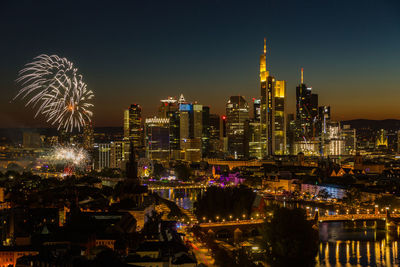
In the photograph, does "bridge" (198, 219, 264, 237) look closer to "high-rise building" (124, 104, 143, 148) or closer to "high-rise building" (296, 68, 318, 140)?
"high-rise building" (124, 104, 143, 148)

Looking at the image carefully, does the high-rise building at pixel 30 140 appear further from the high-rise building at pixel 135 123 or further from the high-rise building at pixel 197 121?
the high-rise building at pixel 197 121

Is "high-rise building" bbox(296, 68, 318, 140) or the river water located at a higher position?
"high-rise building" bbox(296, 68, 318, 140)

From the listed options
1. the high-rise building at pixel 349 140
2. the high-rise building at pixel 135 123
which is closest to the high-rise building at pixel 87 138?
the high-rise building at pixel 135 123

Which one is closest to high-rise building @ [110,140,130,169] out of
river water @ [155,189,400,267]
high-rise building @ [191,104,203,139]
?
high-rise building @ [191,104,203,139]

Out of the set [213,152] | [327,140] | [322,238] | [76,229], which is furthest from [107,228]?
[327,140]

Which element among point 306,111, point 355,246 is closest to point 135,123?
point 306,111

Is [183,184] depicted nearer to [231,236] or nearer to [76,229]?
[231,236]
